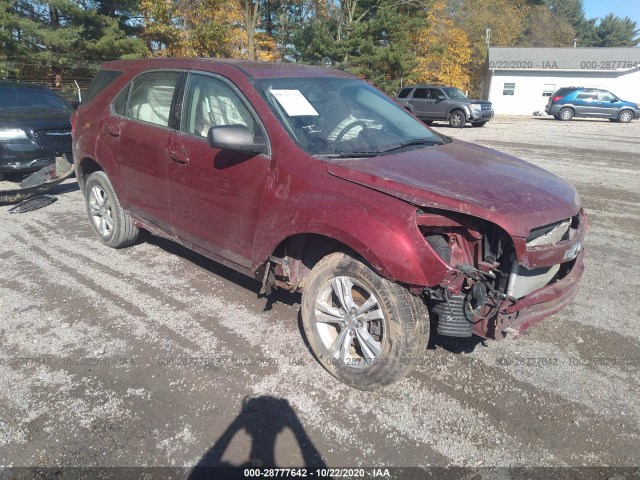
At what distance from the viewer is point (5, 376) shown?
3.11 m

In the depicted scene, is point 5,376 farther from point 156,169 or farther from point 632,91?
point 632,91

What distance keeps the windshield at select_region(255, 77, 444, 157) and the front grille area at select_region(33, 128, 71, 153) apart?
19.5 feet

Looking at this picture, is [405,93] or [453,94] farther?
[405,93]

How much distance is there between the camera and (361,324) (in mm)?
2924

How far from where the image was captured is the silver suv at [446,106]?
2188 centimetres

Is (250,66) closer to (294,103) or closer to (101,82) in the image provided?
(294,103)

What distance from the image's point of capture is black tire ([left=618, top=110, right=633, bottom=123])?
88.5ft

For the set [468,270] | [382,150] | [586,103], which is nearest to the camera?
[468,270]

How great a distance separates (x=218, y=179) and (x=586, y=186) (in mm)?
7763

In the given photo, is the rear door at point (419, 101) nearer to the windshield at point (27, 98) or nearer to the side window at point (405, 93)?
the side window at point (405, 93)

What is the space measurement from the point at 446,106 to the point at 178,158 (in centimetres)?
2040

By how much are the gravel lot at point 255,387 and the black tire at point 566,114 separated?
27.2m

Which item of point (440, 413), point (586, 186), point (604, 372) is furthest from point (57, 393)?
point (586, 186)

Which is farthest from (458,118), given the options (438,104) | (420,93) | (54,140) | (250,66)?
(250,66)
